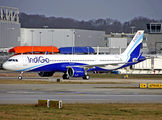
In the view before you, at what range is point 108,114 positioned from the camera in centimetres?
1816

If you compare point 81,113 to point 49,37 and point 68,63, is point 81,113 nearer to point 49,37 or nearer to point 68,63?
point 68,63

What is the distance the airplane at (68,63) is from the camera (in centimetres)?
5134

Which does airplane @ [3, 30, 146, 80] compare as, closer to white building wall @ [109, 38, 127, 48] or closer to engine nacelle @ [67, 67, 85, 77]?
engine nacelle @ [67, 67, 85, 77]

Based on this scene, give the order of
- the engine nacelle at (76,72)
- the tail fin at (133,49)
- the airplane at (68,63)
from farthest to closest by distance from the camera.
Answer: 1. the tail fin at (133,49)
2. the engine nacelle at (76,72)
3. the airplane at (68,63)

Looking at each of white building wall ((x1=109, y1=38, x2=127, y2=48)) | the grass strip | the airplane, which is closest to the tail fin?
the airplane

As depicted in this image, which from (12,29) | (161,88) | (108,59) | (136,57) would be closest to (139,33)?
(136,57)

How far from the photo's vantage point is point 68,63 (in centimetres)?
5491

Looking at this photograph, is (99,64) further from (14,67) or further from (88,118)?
(88,118)

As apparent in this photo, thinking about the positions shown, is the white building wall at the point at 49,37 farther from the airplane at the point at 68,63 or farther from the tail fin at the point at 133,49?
the airplane at the point at 68,63

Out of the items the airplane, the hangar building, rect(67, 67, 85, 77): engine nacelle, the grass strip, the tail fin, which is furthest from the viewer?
the hangar building

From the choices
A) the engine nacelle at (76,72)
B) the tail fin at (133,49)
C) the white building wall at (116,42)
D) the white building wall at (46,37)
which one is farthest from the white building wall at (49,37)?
the engine nacelle at (76,72)

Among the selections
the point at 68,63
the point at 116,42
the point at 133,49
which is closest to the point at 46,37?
the point at 116,42

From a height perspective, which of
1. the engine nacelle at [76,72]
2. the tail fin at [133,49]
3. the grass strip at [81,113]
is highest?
the tail fin at [133,49]

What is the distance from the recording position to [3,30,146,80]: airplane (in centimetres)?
5134
